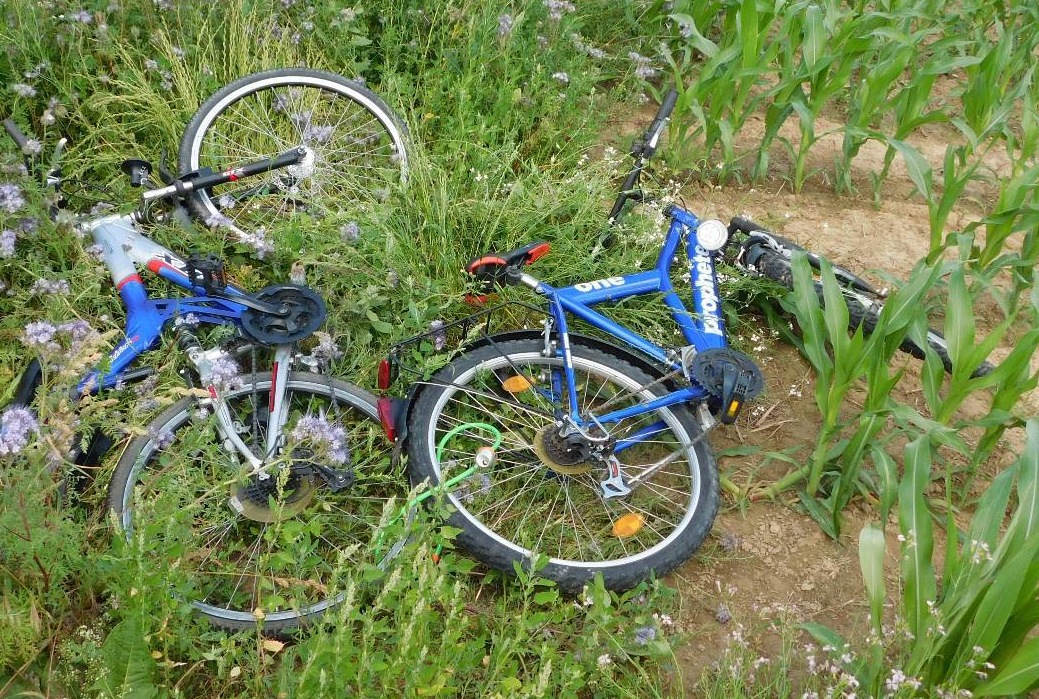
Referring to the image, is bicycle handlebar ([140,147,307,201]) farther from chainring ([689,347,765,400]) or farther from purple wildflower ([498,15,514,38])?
chainring ([689,347,765,400])

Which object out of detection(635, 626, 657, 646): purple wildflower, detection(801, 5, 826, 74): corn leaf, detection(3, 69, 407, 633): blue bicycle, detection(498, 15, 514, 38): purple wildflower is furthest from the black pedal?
detection(801, 5, 826, 74): corn leaf

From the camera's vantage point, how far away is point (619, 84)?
531 centimetres

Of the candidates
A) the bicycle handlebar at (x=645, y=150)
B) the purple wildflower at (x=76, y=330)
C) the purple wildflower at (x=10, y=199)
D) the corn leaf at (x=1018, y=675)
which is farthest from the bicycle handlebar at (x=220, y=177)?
the corn leaf at (x=1018, y=675)

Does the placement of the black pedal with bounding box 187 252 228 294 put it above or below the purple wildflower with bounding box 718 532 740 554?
above

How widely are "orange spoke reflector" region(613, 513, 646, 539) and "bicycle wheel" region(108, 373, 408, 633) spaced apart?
796mm

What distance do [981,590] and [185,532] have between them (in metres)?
2.26

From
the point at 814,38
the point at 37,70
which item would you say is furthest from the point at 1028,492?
the point at 37,70

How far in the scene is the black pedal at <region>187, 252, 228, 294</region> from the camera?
3.03 meters

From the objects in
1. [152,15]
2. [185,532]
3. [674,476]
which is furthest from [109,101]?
[674,476]

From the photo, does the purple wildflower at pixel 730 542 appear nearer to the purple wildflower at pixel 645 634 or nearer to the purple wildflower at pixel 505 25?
the purple wildflower at pixel 645 634

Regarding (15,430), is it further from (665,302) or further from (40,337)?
(665,302)

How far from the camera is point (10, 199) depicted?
3242 mm

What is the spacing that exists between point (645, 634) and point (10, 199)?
2844mm

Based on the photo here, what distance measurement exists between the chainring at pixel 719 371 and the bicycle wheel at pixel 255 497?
118cm
